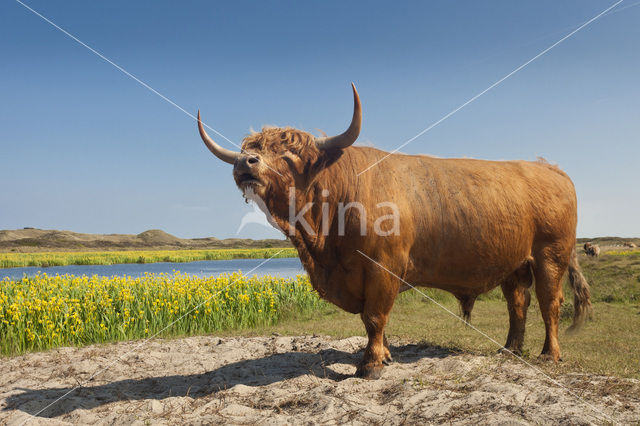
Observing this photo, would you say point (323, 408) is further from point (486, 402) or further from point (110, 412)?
point (110, 412)

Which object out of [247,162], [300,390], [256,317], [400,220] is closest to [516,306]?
[400,220]

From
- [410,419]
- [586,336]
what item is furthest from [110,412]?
[586,336]

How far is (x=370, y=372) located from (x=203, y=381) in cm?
178

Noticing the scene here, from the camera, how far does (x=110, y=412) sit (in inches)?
162

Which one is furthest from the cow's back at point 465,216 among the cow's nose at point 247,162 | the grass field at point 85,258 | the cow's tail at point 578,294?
the grass field at point 85,258

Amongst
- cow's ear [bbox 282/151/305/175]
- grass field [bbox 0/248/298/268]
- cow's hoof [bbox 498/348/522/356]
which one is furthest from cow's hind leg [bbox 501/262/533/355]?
grass field [bbox 0/248/298/268]

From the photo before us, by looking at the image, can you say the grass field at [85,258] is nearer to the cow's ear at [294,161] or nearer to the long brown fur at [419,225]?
the long brown fur at [419,225]

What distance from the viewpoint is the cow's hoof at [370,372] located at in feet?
14.6

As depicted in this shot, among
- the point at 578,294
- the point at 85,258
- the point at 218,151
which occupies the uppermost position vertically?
the point at 218,151

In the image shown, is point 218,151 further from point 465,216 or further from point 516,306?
point 516,306

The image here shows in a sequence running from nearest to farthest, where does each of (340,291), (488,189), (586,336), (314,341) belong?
(340,291) < (488,189) < (314,341) < (586,336)

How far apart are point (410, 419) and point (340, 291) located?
141 cm

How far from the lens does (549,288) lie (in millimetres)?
5281

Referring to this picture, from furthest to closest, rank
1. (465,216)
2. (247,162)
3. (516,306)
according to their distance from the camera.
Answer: (516,306)
(465,216)
(247,162)
